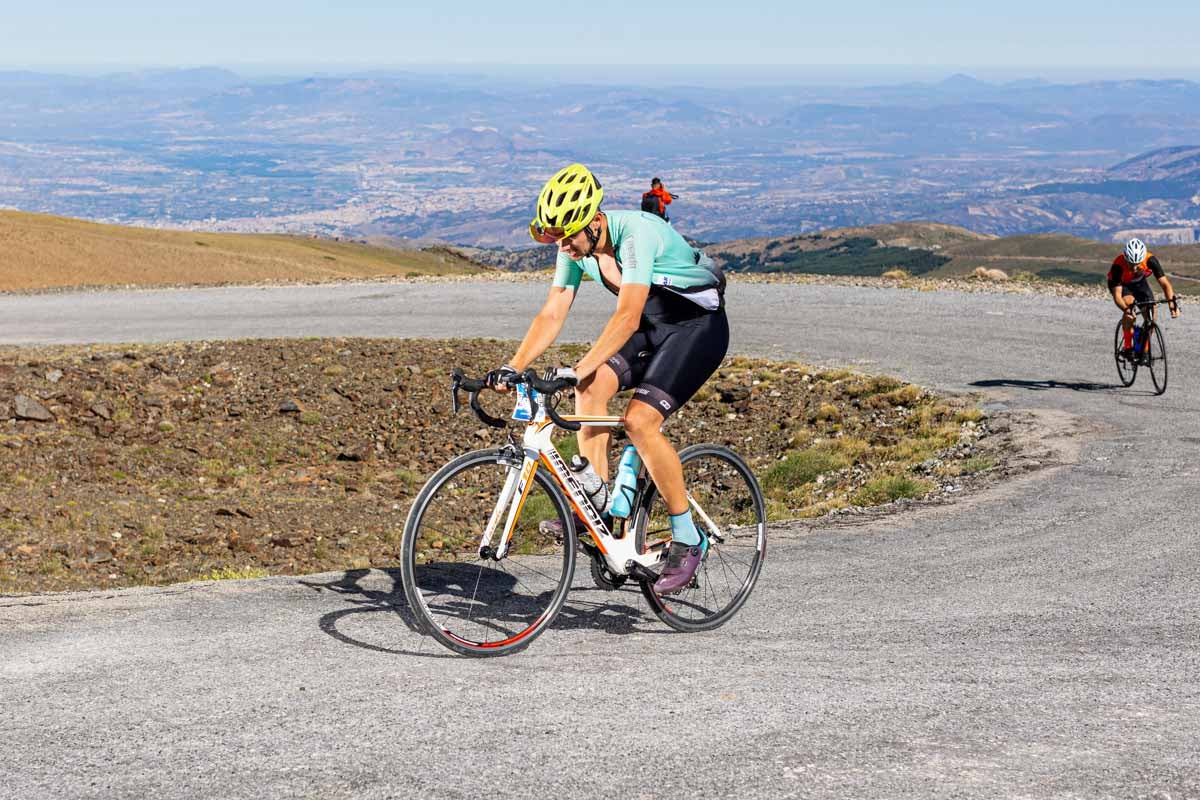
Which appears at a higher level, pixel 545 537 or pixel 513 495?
pixel 513 495

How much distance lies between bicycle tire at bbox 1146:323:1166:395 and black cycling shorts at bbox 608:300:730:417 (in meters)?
12.6

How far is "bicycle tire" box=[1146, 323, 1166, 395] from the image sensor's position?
1641 centimetres

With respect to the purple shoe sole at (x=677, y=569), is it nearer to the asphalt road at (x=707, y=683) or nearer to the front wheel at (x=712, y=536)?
the front wheel at (x=712, y=536)

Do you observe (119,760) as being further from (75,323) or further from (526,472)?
(75,323)

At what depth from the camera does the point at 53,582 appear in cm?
1002

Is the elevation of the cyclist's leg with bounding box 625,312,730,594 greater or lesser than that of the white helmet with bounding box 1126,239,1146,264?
lesser

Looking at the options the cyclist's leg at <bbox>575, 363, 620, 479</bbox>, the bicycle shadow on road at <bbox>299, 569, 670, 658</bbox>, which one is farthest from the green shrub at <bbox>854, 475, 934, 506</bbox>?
the cyclist's leg at <bbox>575, 363, 620, 479</bbox>

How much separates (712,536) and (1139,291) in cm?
1284

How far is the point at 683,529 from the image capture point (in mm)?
6551

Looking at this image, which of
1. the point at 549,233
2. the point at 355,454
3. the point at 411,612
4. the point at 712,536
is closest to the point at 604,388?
the point at 549,233

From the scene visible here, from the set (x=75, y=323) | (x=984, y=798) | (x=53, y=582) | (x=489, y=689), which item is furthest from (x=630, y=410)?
(x=75, y=323)

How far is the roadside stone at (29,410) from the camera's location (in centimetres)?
1502

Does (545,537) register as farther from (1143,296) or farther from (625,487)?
(1143,296)

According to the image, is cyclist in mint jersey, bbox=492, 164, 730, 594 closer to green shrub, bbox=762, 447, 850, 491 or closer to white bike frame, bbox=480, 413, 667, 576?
white bike frame, bbox=480, 413, 667, 576
